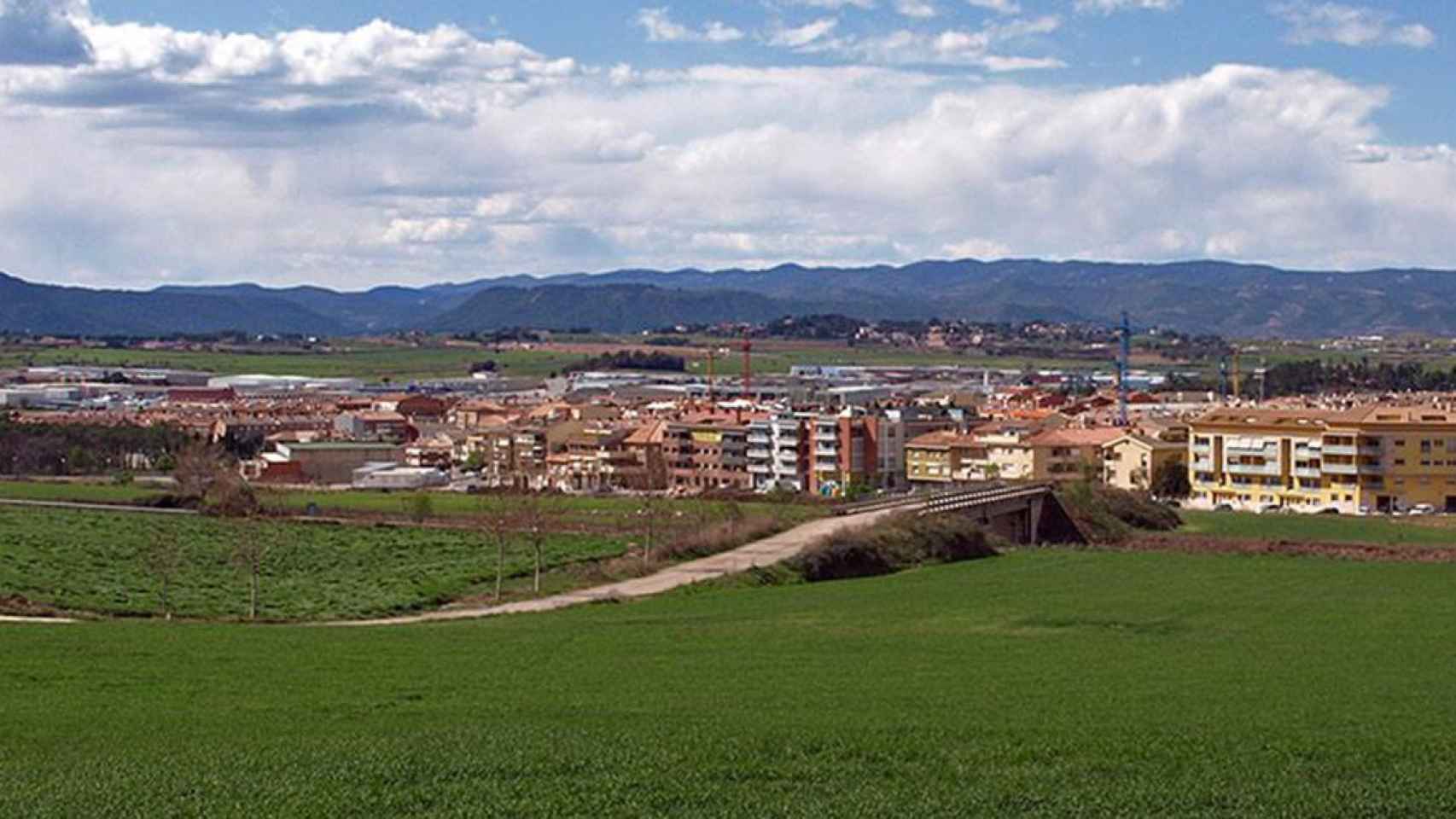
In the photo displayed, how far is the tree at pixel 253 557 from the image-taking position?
46.4 m

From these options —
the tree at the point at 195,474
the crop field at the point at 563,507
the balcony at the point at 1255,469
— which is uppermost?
the tree at the point at 195,474

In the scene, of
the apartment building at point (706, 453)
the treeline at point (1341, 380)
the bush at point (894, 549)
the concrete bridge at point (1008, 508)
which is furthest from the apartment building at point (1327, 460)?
the treeline at point (1341, 380)

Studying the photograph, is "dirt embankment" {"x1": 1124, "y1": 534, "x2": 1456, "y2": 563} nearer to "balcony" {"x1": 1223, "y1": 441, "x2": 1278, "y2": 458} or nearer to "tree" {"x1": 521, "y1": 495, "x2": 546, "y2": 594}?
"tree" {"x1": 521, "y1": 495, "x2": 546, "y2": 594}

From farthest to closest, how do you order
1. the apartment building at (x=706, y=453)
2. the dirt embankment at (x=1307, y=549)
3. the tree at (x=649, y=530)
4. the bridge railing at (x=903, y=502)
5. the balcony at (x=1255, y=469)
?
1. the apartment building at (x=706, y=453)
2. the balcony at (x=1255, y=469)
3. the bridge railing at (x=903, y=502)
4. the dirt embankment at (x=1307, y=549)
5. the tree at (x=649, y=530)

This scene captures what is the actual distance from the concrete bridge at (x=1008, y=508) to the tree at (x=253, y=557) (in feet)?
66.9

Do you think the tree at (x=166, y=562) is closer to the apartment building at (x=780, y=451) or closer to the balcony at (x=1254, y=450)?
the balcony at (x=1254, y=450)

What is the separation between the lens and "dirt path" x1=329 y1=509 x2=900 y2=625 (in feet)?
153

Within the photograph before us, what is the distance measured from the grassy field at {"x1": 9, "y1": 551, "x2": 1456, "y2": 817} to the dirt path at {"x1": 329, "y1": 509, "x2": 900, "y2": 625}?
3848 mm

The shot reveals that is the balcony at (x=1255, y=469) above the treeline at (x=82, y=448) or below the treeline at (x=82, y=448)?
below

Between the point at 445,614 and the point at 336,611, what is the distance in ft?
7.88

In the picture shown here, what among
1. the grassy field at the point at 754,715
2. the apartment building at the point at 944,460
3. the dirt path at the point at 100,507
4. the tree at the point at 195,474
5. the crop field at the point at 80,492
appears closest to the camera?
the grassy field at the point at 754,715

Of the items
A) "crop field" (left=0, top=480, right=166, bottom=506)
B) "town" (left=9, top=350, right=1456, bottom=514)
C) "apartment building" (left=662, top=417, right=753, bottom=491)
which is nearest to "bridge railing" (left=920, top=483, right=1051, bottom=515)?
"town" (left=9, top=350, right=1456, bottom=514)

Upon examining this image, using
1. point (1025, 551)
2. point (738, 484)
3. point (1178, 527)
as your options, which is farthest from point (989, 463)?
point (1025, 551)

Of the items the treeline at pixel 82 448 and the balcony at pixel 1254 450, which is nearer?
the balcony at pixel 1254 450
